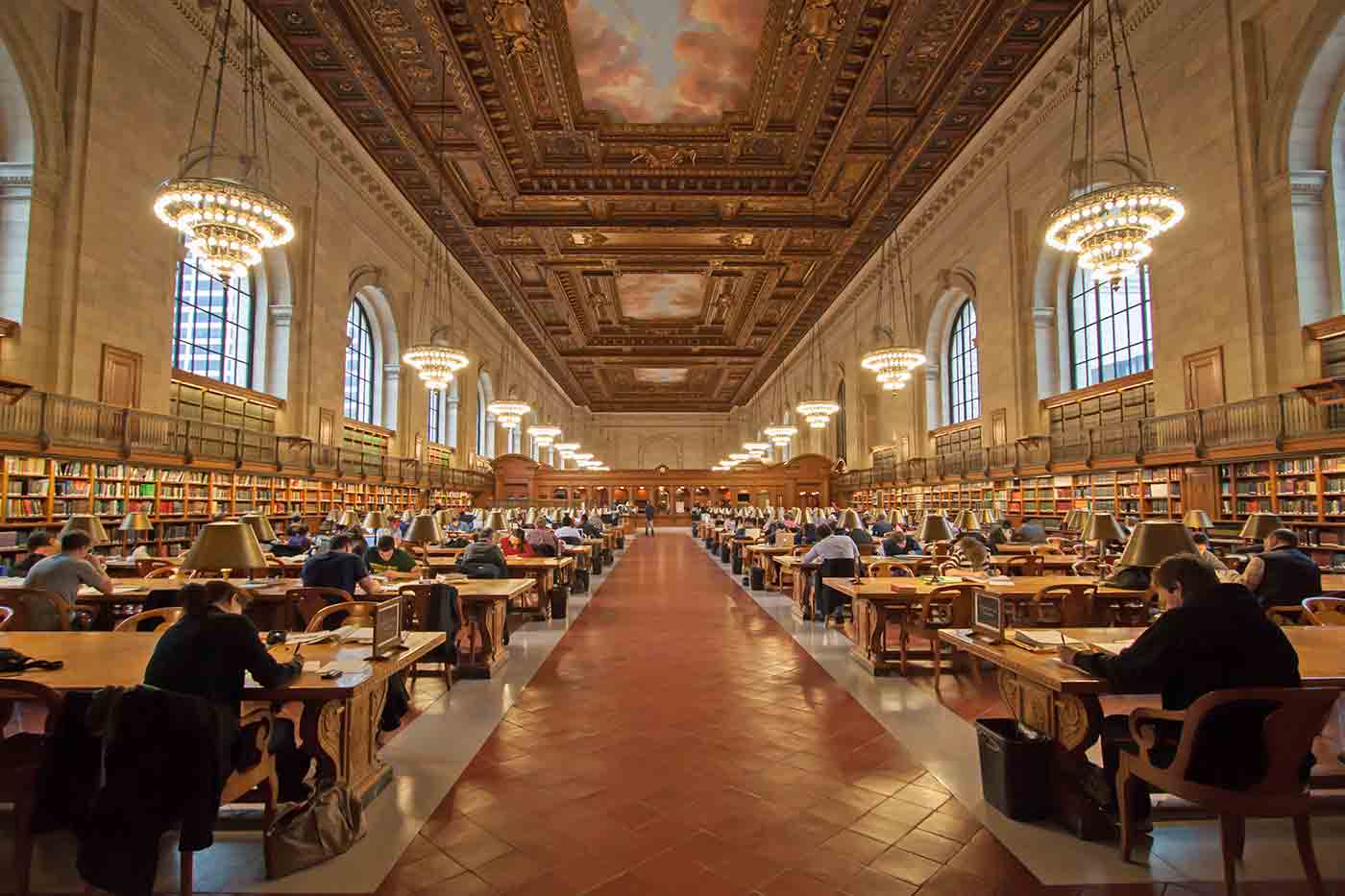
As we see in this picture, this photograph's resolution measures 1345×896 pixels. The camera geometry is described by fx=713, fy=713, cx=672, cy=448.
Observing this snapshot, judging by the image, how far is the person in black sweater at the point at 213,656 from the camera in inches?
94.9

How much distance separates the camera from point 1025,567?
7.66 m

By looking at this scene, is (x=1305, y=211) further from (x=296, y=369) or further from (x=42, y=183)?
(x=296, y=369)

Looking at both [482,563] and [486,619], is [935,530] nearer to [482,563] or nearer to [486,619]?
[486,619]

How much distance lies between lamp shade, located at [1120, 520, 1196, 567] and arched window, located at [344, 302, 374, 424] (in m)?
16.6

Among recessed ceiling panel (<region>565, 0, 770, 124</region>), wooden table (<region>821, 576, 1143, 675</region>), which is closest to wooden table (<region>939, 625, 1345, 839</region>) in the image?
wooden table (<region>821, 576, 1143, 675</region>)

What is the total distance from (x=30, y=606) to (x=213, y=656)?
3115mm

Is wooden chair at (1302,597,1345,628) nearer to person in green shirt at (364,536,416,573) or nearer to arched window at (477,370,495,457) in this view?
person in green shirt at (364,536,416,573)

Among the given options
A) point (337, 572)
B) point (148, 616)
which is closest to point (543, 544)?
point (337, 572)

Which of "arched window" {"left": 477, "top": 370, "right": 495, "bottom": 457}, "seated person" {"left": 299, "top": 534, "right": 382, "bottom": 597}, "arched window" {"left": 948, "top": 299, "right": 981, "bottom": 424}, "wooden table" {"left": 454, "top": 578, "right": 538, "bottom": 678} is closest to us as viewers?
"seated person" {"left": 299, "top": 534, "right": 382, "bottom": 597}

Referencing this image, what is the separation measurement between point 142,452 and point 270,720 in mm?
8383

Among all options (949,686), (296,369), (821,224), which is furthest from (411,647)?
(821,224)

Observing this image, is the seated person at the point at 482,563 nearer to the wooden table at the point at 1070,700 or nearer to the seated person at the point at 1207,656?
the wooden table at the point at 1070,700

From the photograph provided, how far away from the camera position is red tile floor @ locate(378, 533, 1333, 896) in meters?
2.58

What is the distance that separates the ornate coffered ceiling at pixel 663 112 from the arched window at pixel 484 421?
753 cm
